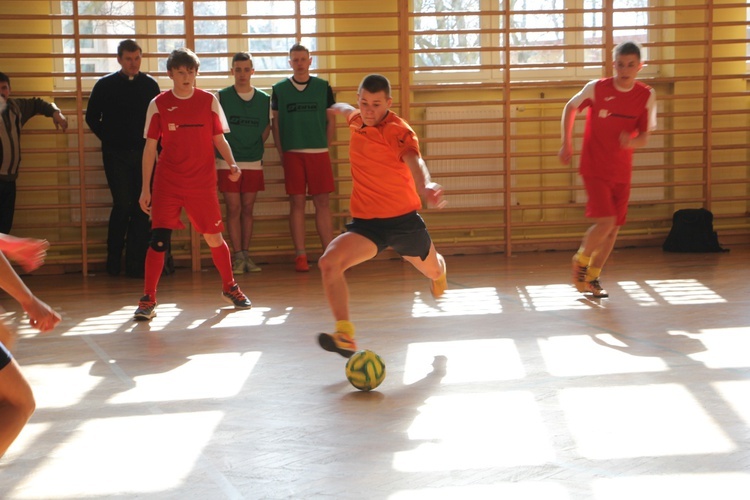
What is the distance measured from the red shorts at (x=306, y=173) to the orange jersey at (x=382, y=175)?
3.48 m

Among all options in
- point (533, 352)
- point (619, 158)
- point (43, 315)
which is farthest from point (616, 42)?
point (43, 315)

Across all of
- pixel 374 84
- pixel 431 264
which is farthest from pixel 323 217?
pixel 374 84

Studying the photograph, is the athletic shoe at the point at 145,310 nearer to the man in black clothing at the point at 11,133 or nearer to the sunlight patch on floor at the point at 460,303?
the sunlight patch on floor at the point at 460,303

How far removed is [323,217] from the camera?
8.27m

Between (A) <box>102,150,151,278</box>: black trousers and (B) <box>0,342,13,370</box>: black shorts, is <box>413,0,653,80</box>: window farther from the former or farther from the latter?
(B) <box>0,342,13,370</box>: black shorts

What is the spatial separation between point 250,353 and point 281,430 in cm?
140

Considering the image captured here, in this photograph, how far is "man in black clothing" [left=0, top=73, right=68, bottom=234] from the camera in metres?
7.68

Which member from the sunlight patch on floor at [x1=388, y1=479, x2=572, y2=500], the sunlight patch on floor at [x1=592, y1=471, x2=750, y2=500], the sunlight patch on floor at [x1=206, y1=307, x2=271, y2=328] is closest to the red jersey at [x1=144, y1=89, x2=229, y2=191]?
the sunlight patch on floor at [x1=206, y1=307, x2=271, y2=328]

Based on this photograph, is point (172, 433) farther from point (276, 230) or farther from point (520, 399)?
point (276, 230)

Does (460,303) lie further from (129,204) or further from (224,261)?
(129,204)

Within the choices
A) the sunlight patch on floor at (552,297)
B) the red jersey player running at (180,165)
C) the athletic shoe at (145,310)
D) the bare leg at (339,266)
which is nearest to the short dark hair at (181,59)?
the red jersey player running at (180,165)

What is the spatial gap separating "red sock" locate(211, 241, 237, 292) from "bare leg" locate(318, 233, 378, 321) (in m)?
1.75

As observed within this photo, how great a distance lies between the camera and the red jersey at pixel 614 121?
6074mm

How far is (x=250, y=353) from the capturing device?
188 inches
